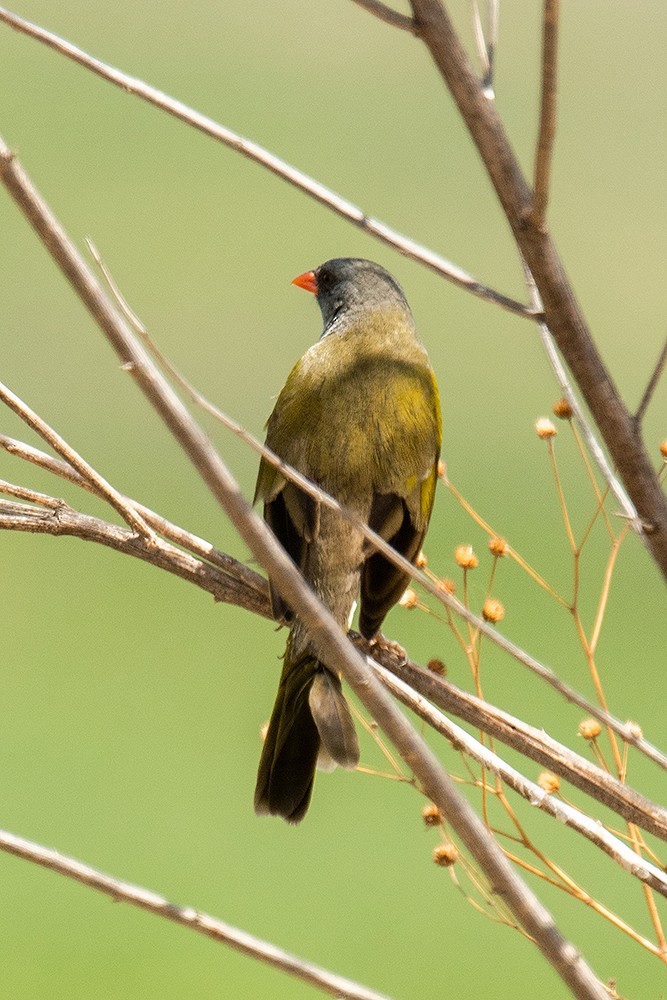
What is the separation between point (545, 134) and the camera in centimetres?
113

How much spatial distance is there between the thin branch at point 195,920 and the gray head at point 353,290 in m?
1.88

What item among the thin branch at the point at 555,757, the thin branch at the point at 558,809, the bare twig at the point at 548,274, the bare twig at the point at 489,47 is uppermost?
the bare twig at the point at 489,47

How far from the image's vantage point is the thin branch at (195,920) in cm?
115

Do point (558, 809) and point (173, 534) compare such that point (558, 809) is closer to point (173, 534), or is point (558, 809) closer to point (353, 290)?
point (173, 534)

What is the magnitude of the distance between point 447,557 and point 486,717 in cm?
803

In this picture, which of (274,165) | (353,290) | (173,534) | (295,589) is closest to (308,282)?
(353,290)

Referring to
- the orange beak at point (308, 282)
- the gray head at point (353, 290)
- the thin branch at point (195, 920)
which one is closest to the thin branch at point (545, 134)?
the thin branch at point (195, 920)

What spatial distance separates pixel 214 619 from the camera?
31.7 ft

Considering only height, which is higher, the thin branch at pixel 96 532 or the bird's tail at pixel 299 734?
the thin branch at pixel 96 532

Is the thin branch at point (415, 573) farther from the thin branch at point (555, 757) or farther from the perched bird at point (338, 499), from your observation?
the perched bird at point (338, 499)

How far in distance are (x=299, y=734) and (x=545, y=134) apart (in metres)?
1.32

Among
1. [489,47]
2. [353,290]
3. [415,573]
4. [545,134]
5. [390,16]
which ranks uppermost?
[353,290]

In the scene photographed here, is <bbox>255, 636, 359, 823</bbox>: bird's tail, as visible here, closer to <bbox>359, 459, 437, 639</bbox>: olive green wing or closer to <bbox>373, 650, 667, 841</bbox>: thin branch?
<bbox>359, 459, 437, 639</bbox>: olive green wing

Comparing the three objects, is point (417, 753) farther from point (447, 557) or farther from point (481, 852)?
point (447, 557)
